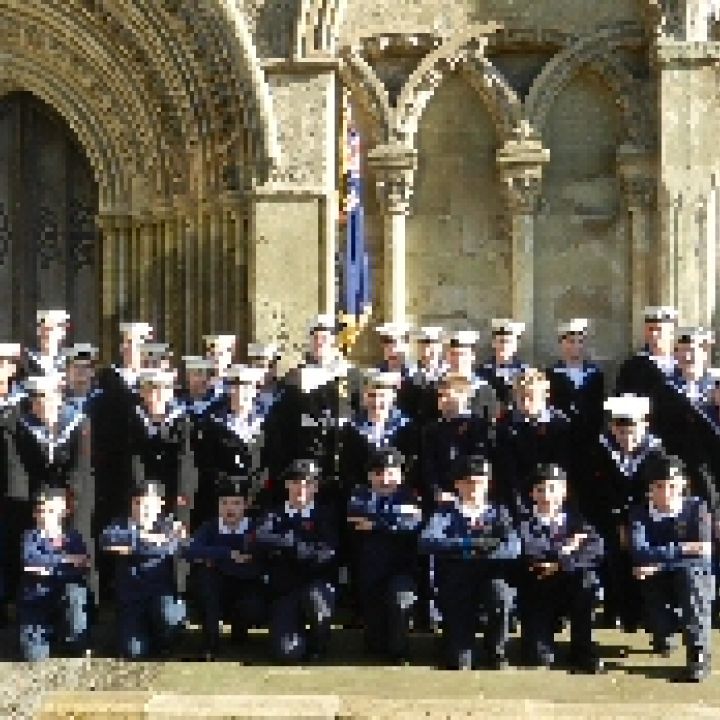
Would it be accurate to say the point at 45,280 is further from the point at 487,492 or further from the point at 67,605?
the point at 487,492

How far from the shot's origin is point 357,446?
8102 mm

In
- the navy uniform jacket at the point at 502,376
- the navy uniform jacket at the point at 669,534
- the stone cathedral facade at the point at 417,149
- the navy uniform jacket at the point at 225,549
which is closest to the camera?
the navy uniform jacket at the point at 669,534

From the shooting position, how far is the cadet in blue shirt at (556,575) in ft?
24.1

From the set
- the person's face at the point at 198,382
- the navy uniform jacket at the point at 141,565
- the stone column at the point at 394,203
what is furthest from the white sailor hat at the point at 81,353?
the stone column at the point at 394,203

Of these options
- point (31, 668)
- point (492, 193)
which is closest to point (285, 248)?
point (492, 193)

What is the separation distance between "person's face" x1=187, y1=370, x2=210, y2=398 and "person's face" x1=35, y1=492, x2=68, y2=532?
1.18 meters

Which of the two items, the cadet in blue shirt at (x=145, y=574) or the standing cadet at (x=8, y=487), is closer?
the cadet in blue shirt at (x=145, y=574)

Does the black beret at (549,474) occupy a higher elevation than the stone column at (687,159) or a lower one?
lower

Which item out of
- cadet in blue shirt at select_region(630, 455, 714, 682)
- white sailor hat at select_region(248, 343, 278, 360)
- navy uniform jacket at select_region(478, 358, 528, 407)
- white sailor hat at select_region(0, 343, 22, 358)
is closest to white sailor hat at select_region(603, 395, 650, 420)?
cadet in blue shirt at select_region(630, 455, 714, 682)

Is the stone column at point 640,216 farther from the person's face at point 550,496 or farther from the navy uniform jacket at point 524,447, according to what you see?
the person's face at point 550,496

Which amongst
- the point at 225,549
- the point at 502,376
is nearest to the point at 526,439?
the point at 502,376

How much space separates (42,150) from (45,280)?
3.25 ft

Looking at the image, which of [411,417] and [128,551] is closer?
[128,551]

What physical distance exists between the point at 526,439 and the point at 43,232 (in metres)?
4.69
